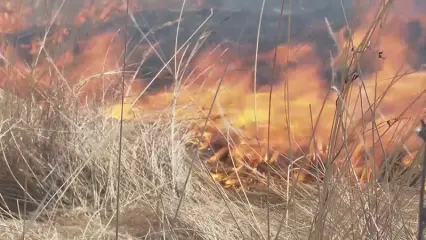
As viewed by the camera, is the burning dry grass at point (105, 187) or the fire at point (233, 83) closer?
the burning dry grass at point (105, 187)

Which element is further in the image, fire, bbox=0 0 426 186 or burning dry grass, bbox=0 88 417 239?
fire, bbox=0 0 426 186

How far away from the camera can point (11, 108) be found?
61.1 inches

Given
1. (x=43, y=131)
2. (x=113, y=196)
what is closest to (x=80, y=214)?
(x=113, y=196)

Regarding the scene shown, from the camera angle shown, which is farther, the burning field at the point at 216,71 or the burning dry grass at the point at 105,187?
the burning field at the point at 216,71

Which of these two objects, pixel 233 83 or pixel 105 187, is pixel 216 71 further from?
pixel 105 187

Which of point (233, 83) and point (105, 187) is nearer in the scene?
point (105, 187)

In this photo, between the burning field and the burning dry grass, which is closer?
the burning dry grass

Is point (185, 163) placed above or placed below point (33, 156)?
below

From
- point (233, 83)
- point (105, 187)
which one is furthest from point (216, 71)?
point (105, 187)

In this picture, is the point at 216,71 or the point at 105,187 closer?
the point at 105,187

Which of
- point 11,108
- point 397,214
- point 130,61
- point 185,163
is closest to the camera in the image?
point 397,214

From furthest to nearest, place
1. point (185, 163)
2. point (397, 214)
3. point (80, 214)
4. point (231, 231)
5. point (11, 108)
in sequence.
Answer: point (185, 163), point (11, 108), point (80, 214), point (231, 231), point (397, 214)

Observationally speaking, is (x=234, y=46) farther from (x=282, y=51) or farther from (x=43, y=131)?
(x=43, y=131)

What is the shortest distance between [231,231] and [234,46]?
774 millimetres
